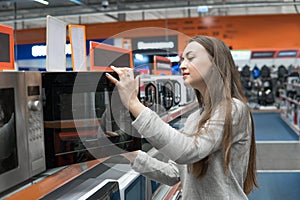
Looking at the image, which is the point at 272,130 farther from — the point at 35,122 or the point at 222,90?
the point at 35,122

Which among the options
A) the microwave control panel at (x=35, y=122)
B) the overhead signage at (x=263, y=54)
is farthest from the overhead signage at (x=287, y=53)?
the microwave control panel at (x=35, y=122)

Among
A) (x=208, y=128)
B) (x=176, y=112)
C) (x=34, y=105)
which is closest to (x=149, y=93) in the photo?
(x=176, y=112)

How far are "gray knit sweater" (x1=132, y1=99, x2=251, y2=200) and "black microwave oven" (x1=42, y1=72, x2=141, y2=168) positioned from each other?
0.15 m

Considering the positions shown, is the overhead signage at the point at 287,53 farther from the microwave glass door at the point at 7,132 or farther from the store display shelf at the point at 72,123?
the microwave glass door at the point at 7,132

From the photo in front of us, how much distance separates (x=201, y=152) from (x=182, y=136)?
91 millimetres

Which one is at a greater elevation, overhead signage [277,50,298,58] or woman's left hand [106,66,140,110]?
overhead signage [277,50,298,58]

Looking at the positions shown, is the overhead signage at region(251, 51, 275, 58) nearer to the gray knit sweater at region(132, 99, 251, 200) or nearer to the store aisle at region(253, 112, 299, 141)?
the store aisle at region(253, 112, 299, 141)

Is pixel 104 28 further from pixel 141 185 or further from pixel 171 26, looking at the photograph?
pixel 141 185

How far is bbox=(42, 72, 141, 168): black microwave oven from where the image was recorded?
1251mm

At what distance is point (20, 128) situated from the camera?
1.11m

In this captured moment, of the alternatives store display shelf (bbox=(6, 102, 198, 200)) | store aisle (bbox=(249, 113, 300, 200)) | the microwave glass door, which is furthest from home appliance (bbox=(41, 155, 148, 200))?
store aisle (bbox=(249, 113, 300, 200))

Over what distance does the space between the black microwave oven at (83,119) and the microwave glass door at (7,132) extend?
15cm

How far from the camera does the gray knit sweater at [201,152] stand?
114cm

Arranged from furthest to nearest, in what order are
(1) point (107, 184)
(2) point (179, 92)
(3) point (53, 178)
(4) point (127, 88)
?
(2) point (179, 92)
(1) point (107, 184)
(3) point (53, 178)
(4) point (127, 88)
